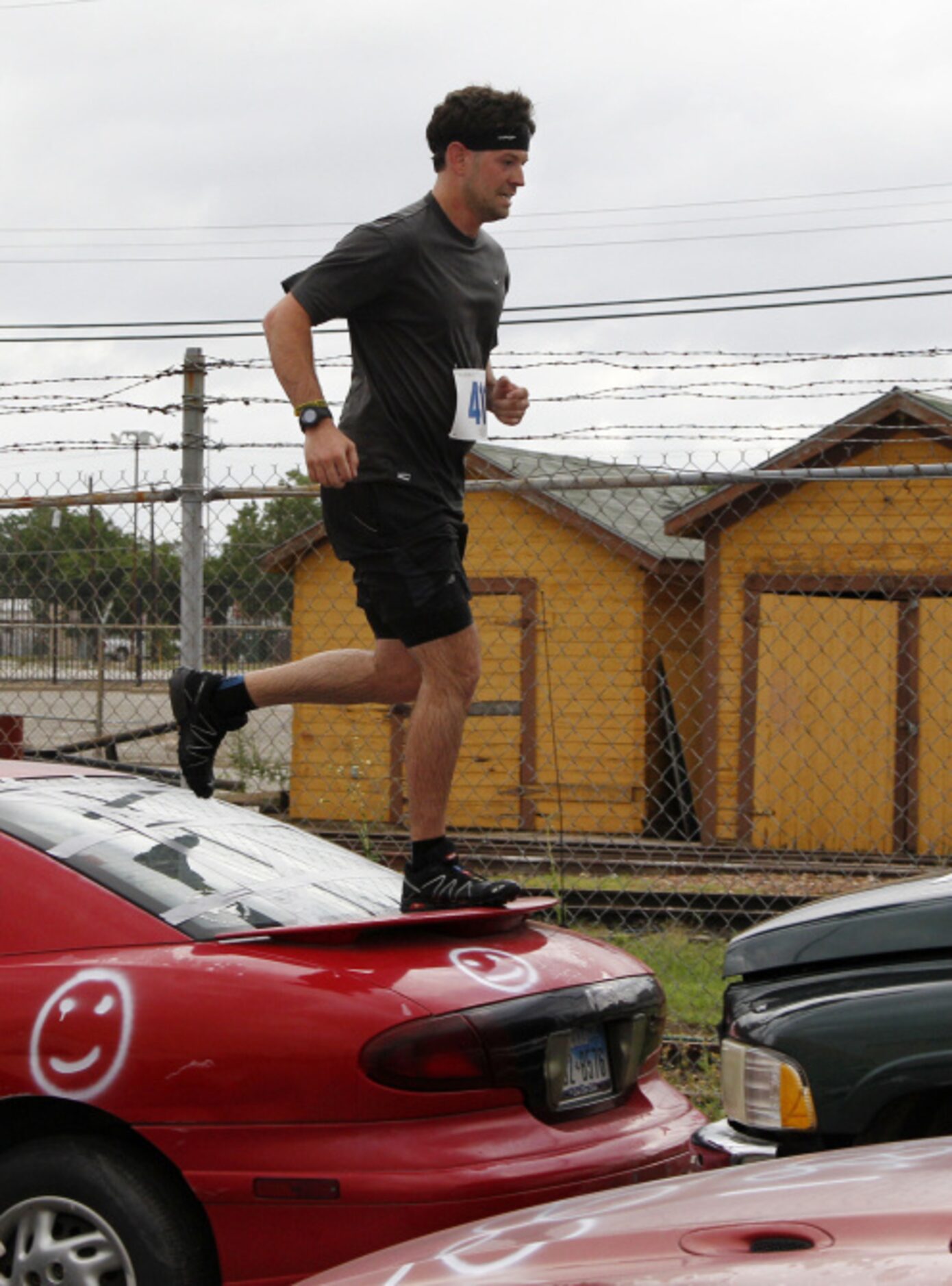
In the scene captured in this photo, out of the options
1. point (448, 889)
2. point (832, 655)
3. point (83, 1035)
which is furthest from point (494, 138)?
point (832, 655)

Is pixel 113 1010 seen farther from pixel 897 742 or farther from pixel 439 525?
pixel 897 742

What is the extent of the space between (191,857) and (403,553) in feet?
A: 2.93

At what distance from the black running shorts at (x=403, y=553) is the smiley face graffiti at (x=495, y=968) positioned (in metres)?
0.90

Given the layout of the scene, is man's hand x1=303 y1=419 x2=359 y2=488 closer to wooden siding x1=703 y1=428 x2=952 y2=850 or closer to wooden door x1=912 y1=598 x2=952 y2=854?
wooden siding x1=703 y1=428 x2=952 y2=850

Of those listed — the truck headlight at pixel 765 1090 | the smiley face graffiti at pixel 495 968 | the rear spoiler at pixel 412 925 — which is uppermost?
the rear spoiler at pixel 412 925

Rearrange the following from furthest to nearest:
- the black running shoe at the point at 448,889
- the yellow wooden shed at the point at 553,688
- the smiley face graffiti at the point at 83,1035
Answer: the yellow wooden shed at the point at 553,688, the black running shoe at the point at 448,889, the smiley face graffiti at the point at 83,1035

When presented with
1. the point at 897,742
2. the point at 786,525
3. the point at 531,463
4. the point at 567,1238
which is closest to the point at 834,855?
the point at 897,742

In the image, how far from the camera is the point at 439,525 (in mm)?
4203

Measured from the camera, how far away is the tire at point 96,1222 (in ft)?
10.4

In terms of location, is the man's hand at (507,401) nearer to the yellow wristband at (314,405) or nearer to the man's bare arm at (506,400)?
the man's bare arm at (506,400)

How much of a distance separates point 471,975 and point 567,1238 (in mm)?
1166

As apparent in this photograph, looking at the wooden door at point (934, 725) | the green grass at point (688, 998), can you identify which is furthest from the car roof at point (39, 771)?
the wooden door at point (934, 725)

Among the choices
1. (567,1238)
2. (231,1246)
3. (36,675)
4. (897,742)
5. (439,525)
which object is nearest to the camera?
(567,1238)

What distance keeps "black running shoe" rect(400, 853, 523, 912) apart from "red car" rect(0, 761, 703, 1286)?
0.99 feet
